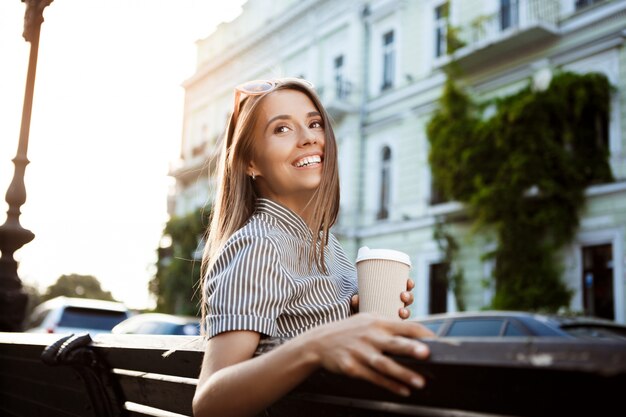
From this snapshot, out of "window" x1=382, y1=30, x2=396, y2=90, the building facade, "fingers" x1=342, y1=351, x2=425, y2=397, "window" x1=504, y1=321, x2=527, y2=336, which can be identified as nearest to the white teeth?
"fingers" x1=342, y1=351, x2=425, y2=397

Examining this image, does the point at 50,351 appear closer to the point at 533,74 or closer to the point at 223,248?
the point at 223,248

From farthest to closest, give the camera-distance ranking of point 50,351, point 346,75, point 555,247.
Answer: point 346,75 → point 555,247 → point 50,351

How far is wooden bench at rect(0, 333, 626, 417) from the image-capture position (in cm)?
93

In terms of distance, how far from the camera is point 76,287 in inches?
2660

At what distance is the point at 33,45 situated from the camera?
6.48 meters

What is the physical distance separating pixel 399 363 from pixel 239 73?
29353 millimetres

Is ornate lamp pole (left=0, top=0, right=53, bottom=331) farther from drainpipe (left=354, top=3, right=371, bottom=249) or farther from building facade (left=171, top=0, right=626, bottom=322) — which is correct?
drainpipe (left=354, top=3, right=371, bottom=249)

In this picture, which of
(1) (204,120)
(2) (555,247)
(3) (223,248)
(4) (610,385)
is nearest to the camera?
(4) (610,385)

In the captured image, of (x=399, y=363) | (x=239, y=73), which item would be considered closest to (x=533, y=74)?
(x=239, y=73)

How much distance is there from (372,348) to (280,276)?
0.62 m

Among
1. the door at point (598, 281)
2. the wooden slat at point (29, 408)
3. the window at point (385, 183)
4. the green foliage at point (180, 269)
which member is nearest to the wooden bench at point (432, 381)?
the wooden slat at point (29, 408)

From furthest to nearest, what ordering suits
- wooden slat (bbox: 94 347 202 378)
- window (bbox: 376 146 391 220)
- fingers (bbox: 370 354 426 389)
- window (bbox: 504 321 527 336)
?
window (bbox: 376 146 391 220), window (bbox: 504 321 527 336), wooden slat (bbox: 94 347 202 378), fingers (bbox: 370 354 426 389)

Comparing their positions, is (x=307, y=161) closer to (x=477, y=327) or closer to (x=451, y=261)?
(x=477, y=327)

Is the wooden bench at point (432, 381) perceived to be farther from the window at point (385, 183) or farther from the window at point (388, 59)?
the window at point (388, 59)
